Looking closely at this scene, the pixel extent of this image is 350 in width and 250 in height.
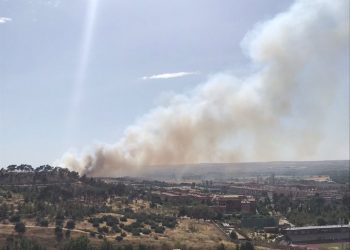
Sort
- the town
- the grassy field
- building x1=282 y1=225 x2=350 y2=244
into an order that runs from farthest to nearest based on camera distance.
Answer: building x1=282 y1=225 x2=350 y2=244
the town
the grassy field

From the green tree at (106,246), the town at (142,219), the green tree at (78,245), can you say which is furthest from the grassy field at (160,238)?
the green tree at (78,245)

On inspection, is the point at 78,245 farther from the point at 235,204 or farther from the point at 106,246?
the point at 235,204

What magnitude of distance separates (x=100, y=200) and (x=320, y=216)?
37.8m

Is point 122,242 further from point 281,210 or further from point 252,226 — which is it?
point 281,210

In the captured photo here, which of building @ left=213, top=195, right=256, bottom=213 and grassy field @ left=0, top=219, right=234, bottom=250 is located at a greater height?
building @ left=213, top=195, right=256, bottom=213

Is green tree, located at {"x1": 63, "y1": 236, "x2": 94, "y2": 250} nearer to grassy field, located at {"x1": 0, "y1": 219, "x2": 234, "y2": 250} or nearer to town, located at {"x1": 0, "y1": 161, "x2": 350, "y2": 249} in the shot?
town, located at {"x1": 0, "y1": 161, "x2": 350, "y2": 249}

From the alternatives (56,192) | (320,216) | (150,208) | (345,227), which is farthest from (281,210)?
(56,192)

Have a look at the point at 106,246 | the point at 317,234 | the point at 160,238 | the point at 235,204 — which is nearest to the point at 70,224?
the point at 106,246

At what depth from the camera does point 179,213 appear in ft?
291

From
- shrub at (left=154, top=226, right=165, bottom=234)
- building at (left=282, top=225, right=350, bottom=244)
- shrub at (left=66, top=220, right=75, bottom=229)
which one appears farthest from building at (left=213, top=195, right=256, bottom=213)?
shrub at (left=66, top=220, right=75, bottom=229)

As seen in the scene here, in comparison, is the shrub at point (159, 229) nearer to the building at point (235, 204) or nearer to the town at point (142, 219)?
the town at point (142, 219)

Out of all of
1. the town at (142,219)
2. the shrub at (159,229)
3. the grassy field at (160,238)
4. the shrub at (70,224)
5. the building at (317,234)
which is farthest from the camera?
the building at (317,234)

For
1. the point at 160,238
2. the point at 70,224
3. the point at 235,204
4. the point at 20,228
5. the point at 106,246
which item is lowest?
the point at 160,238

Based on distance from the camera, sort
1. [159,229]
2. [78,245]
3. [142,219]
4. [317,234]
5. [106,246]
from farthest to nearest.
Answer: [317,234] → [142,219] → [159,229] → [106,246] → [78,245]
